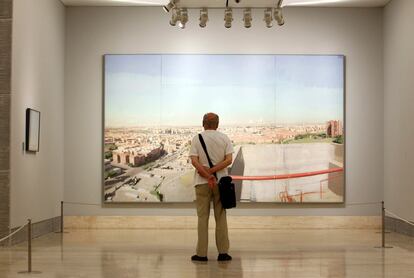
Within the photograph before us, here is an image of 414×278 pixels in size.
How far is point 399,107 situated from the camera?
16.6m

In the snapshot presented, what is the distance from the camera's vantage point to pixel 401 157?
16359mm

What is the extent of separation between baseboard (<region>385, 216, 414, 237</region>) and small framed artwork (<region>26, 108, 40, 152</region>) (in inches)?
306

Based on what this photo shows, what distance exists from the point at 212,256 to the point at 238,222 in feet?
19.8

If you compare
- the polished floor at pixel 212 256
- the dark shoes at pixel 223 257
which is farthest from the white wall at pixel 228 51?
the dark shoes at pixel 223 257

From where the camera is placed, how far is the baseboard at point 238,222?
1764 cm

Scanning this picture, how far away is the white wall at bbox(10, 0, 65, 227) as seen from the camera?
1370 centimetres

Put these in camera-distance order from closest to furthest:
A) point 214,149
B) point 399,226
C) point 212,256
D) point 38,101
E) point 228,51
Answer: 1. point 214,149
2. point 212,256
3. point 38,101
4. point 399,226
5. point 228,51

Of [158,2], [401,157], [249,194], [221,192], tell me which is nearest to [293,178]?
[249,194]

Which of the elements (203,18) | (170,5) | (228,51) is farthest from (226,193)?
(228,51)

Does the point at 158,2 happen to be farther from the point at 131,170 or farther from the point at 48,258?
the point at 48,258

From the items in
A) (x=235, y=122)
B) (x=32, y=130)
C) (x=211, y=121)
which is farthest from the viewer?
(x=235, y=122)

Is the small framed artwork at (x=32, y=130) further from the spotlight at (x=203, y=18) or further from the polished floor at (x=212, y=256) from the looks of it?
the spotlight at (x=203, y=18)

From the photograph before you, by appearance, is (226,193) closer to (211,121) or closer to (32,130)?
(211,121)

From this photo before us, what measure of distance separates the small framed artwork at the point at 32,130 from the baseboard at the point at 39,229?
1.54 m
